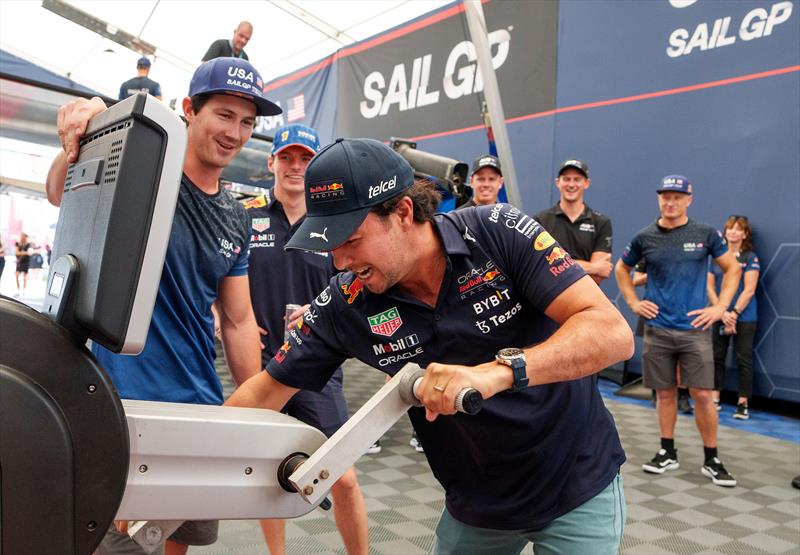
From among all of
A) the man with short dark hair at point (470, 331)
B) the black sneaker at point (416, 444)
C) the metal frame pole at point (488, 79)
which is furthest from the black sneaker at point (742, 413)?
the man with short dark hair at point (470, 331)

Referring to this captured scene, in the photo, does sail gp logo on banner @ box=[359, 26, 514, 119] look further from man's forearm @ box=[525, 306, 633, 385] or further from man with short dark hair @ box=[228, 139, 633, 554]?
man's forearm @ box=[525, 306, 633, 385]

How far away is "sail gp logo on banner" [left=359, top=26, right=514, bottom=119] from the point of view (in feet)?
25.9

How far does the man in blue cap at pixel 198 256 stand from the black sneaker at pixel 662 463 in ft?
9.18

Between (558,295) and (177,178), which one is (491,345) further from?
(177,178)

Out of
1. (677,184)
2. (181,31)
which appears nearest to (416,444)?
(677,184)

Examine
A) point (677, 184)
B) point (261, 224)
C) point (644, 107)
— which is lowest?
point (261, 224)

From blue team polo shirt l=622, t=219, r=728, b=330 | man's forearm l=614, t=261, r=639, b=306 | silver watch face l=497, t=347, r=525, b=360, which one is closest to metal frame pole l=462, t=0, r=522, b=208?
man's forearm l=614, t=261, r=639, b=306

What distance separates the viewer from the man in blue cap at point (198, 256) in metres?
1.61

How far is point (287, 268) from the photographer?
2.62 metres

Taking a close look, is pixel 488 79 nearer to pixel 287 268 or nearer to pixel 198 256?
pixel 287 268

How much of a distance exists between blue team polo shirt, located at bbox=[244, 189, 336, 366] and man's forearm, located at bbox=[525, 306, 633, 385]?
153 cm

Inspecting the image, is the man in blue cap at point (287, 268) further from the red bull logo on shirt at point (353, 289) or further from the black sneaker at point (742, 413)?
the black sneaker at point (742, 413)

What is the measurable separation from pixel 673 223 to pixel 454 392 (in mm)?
3526

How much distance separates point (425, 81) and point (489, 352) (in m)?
7.92
